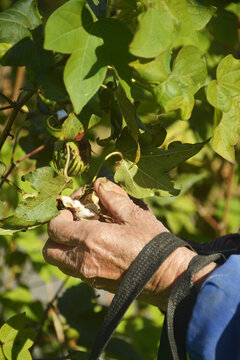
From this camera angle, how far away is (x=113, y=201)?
1.17m

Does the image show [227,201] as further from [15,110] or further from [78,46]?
[78,46]

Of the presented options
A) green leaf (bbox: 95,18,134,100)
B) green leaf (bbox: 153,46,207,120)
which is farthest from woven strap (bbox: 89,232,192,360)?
green leaf (bbox: 95,18,134,100)

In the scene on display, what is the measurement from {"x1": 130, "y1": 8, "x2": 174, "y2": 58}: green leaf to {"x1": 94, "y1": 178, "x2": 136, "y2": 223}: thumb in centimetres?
39

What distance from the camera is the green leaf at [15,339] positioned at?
1282mm

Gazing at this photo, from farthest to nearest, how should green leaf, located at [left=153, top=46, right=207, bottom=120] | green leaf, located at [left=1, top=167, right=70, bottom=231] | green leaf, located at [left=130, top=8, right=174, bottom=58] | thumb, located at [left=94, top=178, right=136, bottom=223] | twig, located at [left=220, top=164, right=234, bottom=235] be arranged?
twig, located at [left=220, top=164, right=234, bottom=235] < thumb, located at [left=94, top=178, right=136, bottom=223] < green leaf, located at [left=1, top=167, right=70, bottom=231] < green leaf, located at [left=153, top=46, right=207, bottom=120] < green leaf, located at [left=130, top=8, right=174, bottom=58]

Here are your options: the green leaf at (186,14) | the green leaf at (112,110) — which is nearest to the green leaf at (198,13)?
the green leaf at (186,14)

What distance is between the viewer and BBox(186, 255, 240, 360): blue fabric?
99 centimetres

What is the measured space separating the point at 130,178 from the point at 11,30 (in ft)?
1.23

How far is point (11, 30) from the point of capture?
3.36ft

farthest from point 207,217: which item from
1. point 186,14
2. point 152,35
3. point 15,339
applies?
point 152,35

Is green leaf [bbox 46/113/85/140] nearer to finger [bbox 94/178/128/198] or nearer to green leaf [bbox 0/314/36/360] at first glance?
finger [bbox 94/178/128/198]

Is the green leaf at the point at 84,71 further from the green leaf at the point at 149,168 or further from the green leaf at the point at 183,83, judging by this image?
the green leaf at the point at 149,168

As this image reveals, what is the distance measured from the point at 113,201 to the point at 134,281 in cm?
20

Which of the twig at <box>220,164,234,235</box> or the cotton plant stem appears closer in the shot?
the cotton plant stem
